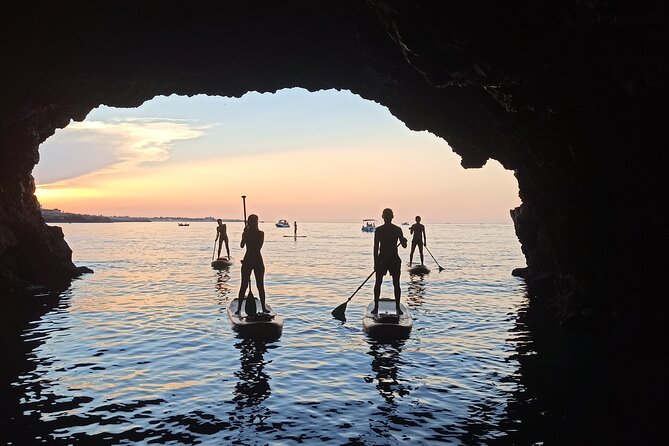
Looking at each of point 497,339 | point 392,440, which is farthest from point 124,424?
point 497,339

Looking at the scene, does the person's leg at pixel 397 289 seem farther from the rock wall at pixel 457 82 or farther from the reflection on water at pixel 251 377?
the rock wall at pixel 457 82

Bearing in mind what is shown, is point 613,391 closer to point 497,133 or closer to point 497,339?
point 497,339

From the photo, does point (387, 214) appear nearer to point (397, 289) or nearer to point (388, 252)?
point (388, 252)

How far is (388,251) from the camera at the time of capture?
46.2ft

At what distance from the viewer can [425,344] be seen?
1300 cm

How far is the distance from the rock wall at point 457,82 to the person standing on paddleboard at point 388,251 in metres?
4.42

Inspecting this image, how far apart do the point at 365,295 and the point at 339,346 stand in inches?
416

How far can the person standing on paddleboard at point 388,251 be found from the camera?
1390 centimetres

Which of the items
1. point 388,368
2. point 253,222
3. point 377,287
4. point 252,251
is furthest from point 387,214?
point 388,368

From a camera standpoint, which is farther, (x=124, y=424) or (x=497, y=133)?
(x=497, y=133)

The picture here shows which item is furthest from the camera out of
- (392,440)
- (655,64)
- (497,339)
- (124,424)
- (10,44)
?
(10,44)

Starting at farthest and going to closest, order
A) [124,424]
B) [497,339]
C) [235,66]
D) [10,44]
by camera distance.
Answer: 1. [235,66]
2. [10,44]
3. [497,339]
4. [124,424]

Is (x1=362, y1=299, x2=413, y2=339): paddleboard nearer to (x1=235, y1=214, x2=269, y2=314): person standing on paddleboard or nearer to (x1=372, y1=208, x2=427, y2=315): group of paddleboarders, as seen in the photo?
(x1=372, y1=208, x2=427, y2=315): group of paddleboarders

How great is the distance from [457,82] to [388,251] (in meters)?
5.19
